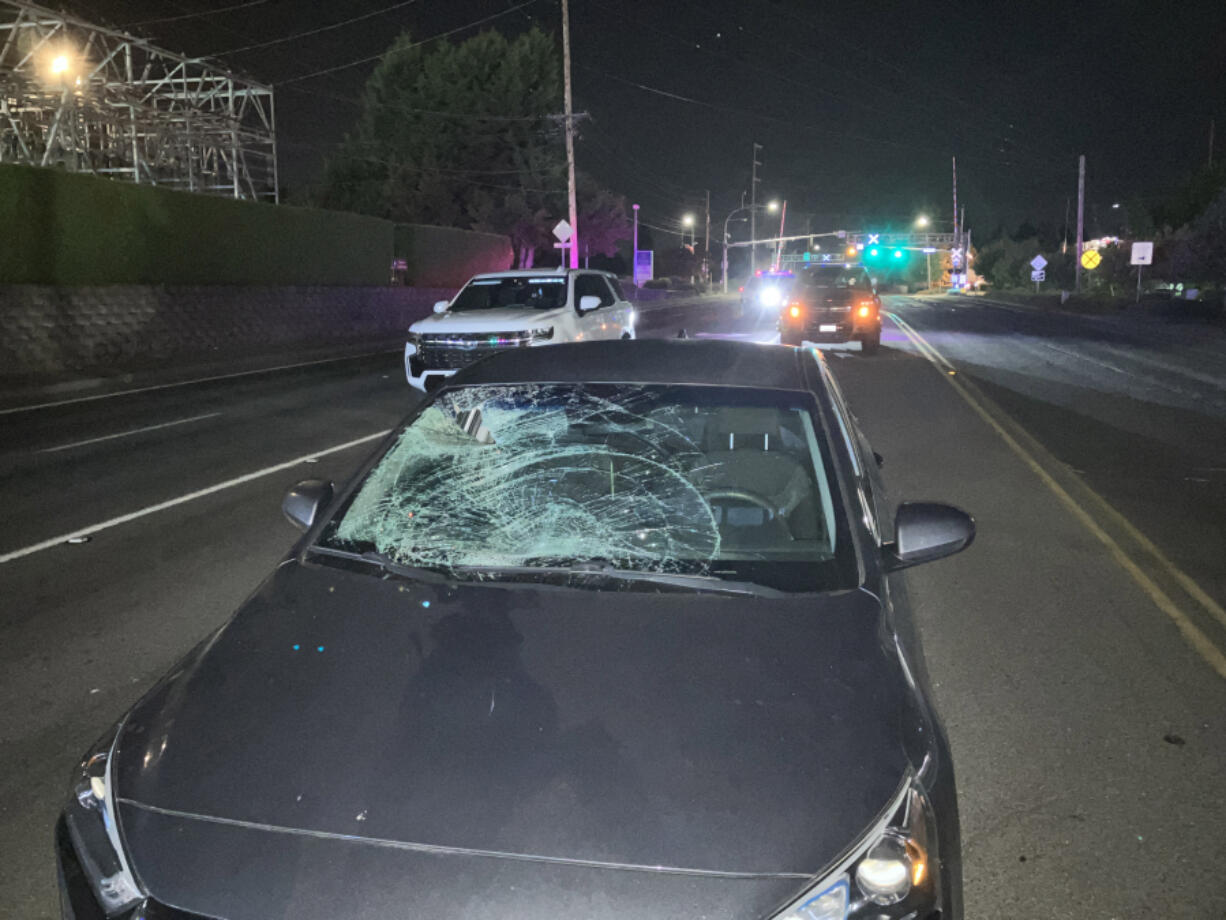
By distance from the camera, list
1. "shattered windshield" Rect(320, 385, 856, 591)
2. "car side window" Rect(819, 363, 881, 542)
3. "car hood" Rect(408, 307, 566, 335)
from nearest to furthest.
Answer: "shattered windshield" Rect(320, 385, 856, 591)
"car side window" Rect(819, 363, 881, 542)
"car hood" Rect(408, 307, 566, 335)

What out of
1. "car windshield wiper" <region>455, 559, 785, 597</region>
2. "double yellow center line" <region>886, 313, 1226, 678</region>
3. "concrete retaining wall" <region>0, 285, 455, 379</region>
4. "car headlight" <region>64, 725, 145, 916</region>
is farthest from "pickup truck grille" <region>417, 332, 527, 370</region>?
"car headlight" <region>64, 725, 145, 916</region>

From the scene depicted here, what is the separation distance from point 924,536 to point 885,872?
144 cm

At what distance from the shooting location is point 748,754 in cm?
206

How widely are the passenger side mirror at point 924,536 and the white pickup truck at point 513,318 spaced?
9.88 m

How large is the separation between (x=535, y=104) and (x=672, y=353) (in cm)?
5141

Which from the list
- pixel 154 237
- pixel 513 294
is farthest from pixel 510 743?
pixel 154 237

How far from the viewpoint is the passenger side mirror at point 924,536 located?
312 centimetres

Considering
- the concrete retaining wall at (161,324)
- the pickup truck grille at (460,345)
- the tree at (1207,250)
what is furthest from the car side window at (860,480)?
the tree at (1207,250)

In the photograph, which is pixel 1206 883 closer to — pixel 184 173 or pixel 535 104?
pixel 184 173

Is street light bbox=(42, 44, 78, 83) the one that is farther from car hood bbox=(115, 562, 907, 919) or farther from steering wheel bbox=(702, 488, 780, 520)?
car hood bbox=(115, 562, 907, 919)

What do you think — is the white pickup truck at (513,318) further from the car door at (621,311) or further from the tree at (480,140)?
the tree at (480,140)

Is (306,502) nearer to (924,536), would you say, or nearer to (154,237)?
(924,536)

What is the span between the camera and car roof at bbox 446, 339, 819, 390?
3.56 metres

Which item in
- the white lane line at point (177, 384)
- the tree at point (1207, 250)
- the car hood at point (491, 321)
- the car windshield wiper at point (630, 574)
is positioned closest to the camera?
the car windshield wiper at point (630, 574)
